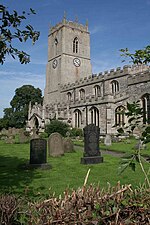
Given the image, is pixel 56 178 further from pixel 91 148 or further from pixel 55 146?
pixel 55 146

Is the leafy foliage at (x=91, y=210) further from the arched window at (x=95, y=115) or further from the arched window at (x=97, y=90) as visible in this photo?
the arched window at (x=97, y=90)

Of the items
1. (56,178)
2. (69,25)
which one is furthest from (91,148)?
(69,25)

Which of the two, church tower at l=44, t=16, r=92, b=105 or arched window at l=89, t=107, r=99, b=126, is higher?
church tower at l=44, t=16, r=92, b=105

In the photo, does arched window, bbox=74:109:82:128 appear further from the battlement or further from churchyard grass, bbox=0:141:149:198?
churchyard grass, bbox=0:141:149:198

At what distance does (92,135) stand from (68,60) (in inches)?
1412

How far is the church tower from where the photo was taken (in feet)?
147

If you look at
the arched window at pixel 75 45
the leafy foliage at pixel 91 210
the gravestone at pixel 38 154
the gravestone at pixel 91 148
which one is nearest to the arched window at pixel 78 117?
the arched window at pixel 75 45

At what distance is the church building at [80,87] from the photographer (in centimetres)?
2748

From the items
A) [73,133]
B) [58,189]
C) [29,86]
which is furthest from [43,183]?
[29,86]

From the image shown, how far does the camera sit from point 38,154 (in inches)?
376

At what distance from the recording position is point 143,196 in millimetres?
2264

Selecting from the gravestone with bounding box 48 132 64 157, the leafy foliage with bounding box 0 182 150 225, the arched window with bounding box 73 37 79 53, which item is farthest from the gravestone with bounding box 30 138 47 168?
the arched window with bounding box 73 37 79 53

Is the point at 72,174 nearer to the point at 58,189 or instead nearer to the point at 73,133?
the point at 58,189

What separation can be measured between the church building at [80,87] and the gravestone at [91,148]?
24.0 feet
